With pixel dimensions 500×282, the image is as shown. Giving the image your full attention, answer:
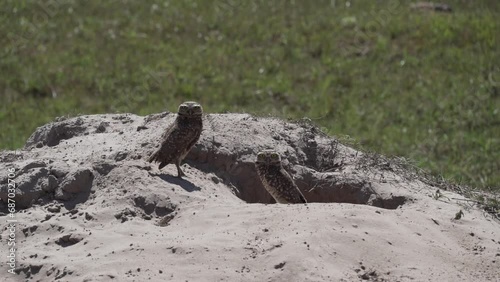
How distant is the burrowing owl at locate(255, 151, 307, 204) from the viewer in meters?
8.91

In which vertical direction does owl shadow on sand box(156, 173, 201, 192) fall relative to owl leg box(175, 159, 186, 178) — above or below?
below

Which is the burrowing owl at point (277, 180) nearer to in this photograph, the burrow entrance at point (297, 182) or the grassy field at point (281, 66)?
the burrow entrance at point (297, 182)

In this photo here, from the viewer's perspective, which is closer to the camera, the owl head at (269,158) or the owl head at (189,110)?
the owl head at (269,158)

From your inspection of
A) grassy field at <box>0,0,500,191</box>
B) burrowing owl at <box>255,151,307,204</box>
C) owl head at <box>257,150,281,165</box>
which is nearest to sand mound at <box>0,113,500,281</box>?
burrowing owl at <box>255,151,307,204</box>

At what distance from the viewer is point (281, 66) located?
21.5 meters

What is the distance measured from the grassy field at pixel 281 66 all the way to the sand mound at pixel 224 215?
21.5 feet

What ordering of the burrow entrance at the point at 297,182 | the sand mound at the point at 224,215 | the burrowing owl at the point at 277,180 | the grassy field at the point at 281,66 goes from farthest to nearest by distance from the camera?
the grassy field at the point at 281,66 < the burrow entrance at the point at 297,182 < the burrowing owl at the point at 277,180 < the sand mound at the point at 224,215

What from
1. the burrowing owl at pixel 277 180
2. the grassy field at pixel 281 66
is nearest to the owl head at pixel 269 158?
the burrowing owl at pixel 277 180

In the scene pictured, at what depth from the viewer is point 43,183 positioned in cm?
861

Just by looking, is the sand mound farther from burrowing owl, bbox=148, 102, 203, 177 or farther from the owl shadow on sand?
burrowing owl, bbox=148, 102, 203, 177

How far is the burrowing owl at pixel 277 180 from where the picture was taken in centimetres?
891

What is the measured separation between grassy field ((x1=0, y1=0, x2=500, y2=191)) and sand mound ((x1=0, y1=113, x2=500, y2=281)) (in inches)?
258

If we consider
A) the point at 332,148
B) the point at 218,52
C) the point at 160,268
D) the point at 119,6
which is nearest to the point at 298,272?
the point at 160,268

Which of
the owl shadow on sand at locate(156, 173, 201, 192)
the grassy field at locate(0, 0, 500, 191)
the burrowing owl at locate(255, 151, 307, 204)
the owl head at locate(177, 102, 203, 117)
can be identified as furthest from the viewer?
the grassy field at locate(0, 0, 500, 191)
